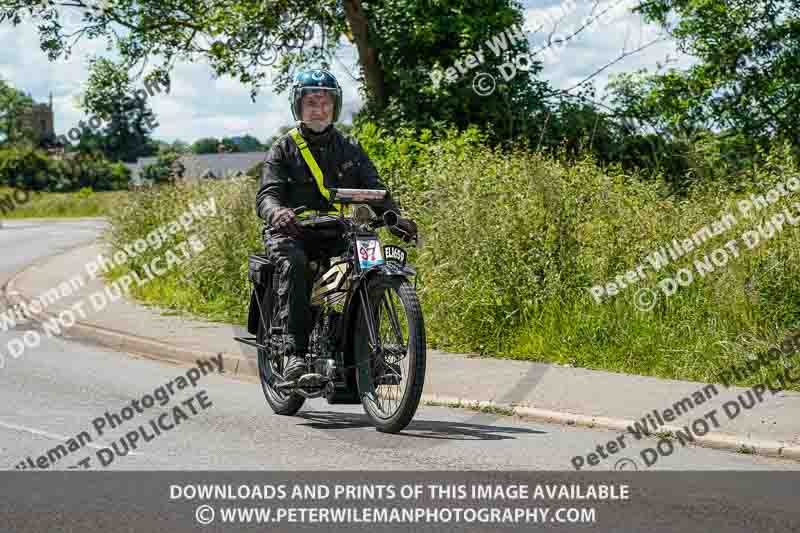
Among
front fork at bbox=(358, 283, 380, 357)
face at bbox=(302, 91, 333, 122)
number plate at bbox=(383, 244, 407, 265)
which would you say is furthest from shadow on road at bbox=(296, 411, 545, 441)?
face at bbox=(302, 91, 333, 122)

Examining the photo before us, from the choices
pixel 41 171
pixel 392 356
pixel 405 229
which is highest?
pixel 41 171

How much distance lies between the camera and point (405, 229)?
297 inches

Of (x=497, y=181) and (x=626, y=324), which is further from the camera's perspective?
(x=497, y=181)

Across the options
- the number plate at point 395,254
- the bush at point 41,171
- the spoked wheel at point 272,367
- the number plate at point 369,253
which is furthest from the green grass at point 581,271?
the bush at point 41,171

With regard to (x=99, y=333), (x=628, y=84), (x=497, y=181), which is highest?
(x=628, y=84)

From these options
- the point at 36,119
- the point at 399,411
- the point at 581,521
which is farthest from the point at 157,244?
the point at 36,119

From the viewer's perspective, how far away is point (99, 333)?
44.2 ft

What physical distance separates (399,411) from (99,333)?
24.2ft

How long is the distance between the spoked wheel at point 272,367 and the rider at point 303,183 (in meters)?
0.35

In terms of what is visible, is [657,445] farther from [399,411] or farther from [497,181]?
[497,181]

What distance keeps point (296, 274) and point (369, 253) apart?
2.06 ft

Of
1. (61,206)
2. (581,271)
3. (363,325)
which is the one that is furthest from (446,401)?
(61,206)

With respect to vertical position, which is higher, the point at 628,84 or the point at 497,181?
the point at 628,84

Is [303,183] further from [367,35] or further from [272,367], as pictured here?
[367,35]
